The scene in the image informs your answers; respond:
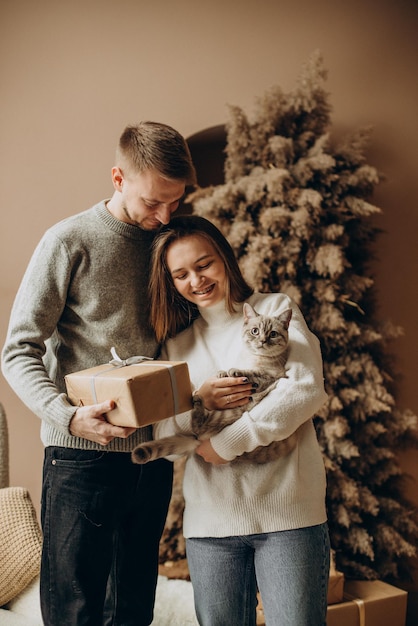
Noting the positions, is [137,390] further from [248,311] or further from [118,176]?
[118,176]

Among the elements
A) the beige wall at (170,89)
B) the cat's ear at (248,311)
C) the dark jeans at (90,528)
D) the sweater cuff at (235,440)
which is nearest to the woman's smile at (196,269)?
the cat's ear at (248,311)

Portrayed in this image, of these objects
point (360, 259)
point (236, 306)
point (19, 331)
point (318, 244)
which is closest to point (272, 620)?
point (236, 306)

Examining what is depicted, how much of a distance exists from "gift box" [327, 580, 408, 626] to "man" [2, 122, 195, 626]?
1095 millimetres

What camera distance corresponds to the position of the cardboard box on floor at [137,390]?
1219mm

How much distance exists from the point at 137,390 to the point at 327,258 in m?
1.43

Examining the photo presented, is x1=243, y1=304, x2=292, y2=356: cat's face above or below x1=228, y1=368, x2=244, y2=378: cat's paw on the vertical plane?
above

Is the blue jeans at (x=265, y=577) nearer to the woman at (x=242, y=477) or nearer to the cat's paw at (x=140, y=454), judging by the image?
the woman at (x=242, y=477)

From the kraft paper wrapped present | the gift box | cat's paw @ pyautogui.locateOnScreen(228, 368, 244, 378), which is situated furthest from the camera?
the gift box

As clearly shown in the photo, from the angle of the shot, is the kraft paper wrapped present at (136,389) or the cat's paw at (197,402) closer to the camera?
the kraft paper wrapped present at (136,389)

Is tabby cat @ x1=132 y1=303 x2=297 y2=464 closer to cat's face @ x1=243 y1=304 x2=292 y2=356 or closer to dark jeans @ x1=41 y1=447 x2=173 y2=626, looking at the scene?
cat's face @ x1=243 y1=304 x2=292 y2=356

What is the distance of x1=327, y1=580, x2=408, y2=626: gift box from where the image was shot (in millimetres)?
2352

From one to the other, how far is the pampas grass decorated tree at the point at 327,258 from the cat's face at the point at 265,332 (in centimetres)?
99

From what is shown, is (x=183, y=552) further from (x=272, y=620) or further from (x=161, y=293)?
(x=161, y=293)

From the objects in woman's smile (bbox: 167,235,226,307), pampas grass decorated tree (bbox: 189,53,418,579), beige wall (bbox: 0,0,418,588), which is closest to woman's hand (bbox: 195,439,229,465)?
woman's smile (bbox: 167,235,226,307)
